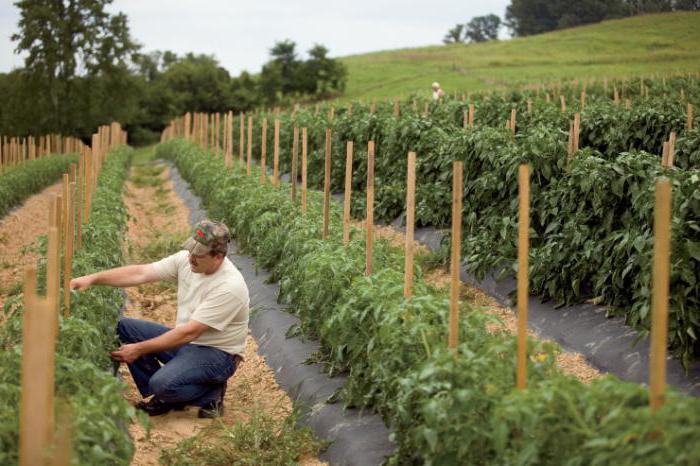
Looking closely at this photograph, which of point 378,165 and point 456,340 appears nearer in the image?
point 456,340

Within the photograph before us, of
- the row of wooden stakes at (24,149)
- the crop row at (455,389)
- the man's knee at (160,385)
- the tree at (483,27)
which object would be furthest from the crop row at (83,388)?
the tree at (483,27)

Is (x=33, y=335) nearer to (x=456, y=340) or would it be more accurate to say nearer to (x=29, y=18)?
(x=456, y=340)

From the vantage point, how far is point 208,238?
215 inches

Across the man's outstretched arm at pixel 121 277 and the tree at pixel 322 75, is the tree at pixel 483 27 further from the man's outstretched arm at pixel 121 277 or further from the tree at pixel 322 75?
the man's outstretched arm at pixel 121 277

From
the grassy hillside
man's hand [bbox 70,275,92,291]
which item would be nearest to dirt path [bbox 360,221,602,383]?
man's hand [bbox 70,275,92,291]

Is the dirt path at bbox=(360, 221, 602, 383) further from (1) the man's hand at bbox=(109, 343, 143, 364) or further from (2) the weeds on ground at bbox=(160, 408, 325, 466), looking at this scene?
(1) the man's hand at bbox=(109, 343, 143, 364)

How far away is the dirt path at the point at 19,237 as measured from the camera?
9.23m

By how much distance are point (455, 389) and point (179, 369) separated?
2.28 meters

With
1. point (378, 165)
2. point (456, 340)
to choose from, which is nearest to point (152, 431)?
point (456, 340)

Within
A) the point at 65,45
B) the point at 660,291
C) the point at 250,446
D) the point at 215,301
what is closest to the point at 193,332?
the point at 215,301

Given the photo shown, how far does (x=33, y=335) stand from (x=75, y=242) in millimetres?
4401

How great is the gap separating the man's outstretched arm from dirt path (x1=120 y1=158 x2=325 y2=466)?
677mm

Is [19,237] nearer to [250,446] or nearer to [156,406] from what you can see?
[156,406]

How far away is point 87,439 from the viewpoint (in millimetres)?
3543
